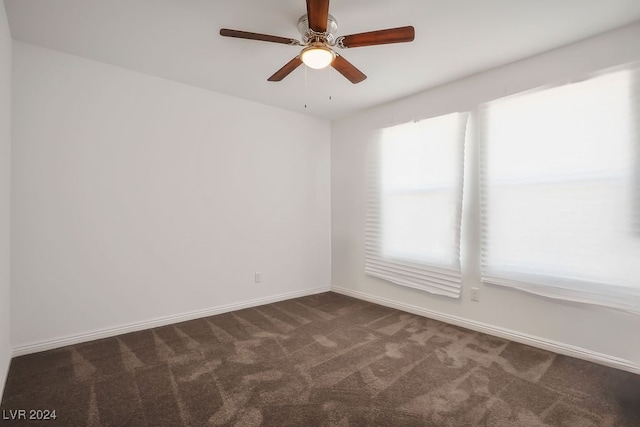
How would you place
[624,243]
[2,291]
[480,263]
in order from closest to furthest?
[2,291], [624,243], [480,263]

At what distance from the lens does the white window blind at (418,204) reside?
3.10 metres

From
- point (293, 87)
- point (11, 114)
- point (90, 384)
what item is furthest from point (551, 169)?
point (11, 114)

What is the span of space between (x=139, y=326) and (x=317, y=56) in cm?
286

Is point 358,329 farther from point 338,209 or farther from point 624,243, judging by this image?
point 624,243

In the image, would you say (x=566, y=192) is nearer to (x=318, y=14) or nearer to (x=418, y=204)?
(x=418, y=204)

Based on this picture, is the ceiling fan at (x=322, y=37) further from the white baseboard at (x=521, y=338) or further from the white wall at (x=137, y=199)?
the white baseboard at (x=521, y=338)

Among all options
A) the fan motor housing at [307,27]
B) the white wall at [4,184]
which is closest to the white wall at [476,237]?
the fan motor housing at [307,27]

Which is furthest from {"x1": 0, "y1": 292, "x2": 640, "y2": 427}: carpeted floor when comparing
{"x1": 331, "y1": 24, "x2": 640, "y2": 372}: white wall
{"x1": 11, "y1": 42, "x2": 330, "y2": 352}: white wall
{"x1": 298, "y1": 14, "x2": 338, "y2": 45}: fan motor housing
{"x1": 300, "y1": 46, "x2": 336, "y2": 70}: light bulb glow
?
{"x1": 298, "y1": 14, "x2": 338, "y2": 45}: fan motor housing

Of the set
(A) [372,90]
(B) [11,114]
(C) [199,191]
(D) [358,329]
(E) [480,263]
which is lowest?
(D) [358,329]

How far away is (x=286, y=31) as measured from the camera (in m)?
2.27

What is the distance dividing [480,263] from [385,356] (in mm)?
1311

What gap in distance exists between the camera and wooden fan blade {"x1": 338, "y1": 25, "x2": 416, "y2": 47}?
1784 millimetres

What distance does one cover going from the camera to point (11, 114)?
235 cm

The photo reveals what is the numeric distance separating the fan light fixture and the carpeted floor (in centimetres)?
214
